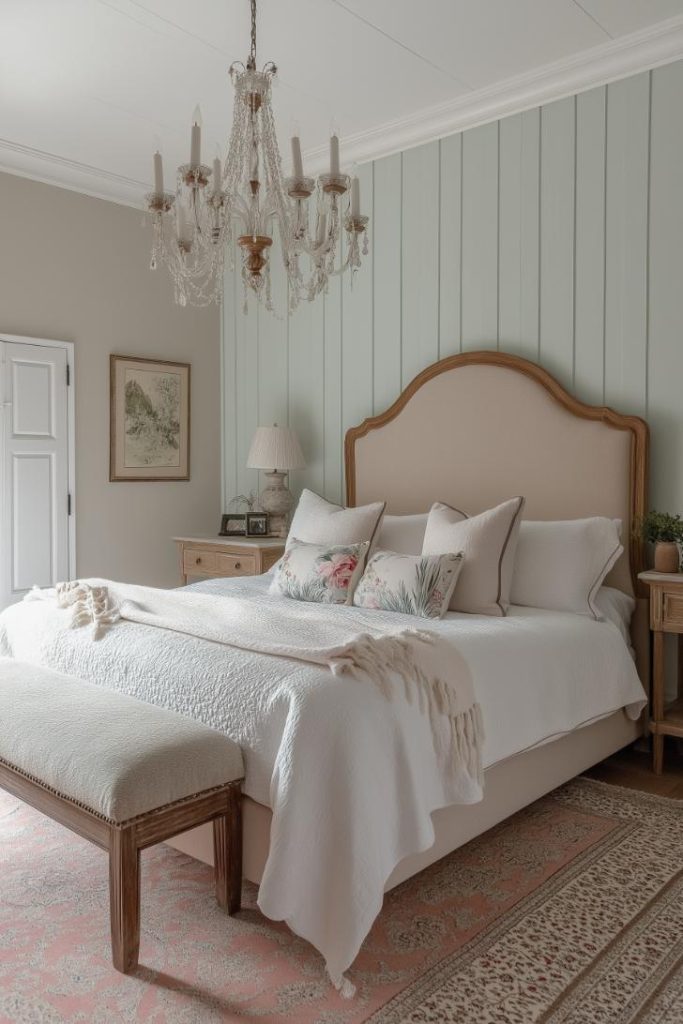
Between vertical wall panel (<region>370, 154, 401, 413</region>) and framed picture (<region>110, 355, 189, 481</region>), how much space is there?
4.52 feet

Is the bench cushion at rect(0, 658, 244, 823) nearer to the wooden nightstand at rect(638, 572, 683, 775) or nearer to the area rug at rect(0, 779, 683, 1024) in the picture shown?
the area rug at rect(0, 779, 683, 1024)

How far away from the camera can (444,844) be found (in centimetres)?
227

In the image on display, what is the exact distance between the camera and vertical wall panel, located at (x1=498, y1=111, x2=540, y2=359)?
12.1 feet

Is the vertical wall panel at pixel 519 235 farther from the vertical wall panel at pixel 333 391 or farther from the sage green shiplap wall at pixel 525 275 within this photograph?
the vertical wall panel at pixel 333 391

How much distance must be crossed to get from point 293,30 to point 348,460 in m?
2.05

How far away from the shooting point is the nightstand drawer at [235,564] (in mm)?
4441

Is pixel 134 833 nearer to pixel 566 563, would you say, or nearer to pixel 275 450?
pixel 566 563

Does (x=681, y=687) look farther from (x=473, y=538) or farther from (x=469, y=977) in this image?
(x=469, y=977)

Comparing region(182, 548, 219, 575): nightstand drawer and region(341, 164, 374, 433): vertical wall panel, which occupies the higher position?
region(341, 164, 374, 433): vertical wall panel

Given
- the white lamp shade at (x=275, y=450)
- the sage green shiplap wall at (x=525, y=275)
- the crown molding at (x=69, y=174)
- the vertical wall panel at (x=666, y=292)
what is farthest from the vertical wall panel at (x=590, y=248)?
the crown molding at (x=69, y=174)

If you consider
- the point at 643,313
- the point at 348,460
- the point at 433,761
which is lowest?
the point at 433,761

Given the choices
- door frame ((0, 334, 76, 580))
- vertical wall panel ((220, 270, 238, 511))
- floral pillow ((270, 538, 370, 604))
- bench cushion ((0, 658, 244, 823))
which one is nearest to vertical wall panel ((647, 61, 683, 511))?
floral pillow ((270, 538, 370, 604))

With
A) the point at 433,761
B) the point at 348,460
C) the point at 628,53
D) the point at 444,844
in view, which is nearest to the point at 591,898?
the point at 444,844

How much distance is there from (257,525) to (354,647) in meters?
2.61
